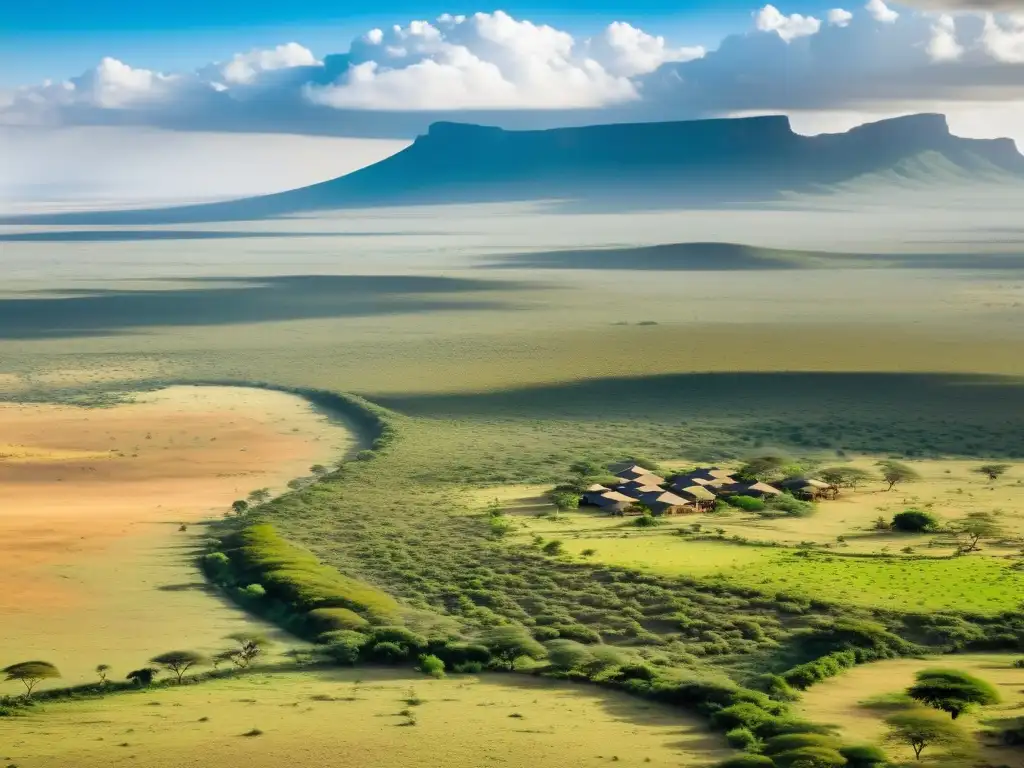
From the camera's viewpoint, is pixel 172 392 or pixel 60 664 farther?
pixel 172 392

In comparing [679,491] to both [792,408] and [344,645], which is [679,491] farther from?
[792,408]

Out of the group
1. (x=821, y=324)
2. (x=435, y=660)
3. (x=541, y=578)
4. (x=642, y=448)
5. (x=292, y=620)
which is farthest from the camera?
(x=821, y=324)

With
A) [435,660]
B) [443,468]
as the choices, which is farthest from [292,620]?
[443,468]

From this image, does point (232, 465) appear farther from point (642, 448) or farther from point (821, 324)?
point (821, 324)

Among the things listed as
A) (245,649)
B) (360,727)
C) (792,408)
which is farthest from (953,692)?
(792,408)

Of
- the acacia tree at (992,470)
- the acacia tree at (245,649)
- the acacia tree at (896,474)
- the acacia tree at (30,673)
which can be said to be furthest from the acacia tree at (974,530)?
the acacia tree at (30,673)

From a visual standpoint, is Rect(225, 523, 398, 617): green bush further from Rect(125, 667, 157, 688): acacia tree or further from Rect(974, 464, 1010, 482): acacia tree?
Rect(974, 464, 1010, 482): acacia tree

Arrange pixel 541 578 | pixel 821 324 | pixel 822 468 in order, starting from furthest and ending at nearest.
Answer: pixel 821 324 < pixel 822 468 < pixel 541 578

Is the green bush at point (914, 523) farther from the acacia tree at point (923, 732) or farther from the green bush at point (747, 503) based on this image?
the acacia tree at point (923, 732)
